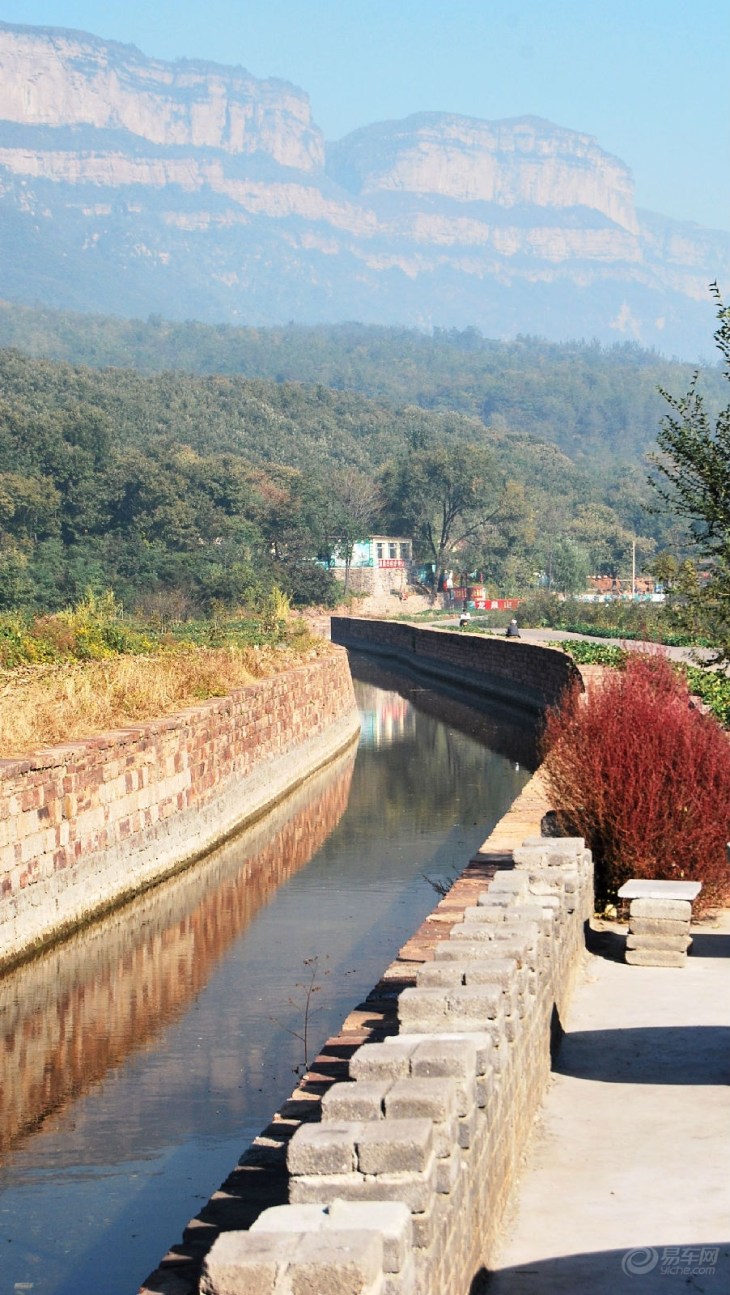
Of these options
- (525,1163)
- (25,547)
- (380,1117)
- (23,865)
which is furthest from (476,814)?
(25,547)

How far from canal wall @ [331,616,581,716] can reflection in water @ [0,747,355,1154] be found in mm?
14753

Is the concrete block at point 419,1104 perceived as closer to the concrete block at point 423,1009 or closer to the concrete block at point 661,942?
the concrete block at point 423,1009

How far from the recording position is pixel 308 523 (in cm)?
9456

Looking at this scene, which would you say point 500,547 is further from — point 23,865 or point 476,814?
point 23,865

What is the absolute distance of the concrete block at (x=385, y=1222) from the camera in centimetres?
432

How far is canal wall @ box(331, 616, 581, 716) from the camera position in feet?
135

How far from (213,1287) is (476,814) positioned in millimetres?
20466

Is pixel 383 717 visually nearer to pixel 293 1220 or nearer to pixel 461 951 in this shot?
pixel 461 951

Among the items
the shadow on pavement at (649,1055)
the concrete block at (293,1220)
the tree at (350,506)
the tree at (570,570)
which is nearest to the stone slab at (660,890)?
the shadow on pavement at (649,1055)

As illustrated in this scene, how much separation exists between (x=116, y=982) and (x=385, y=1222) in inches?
414

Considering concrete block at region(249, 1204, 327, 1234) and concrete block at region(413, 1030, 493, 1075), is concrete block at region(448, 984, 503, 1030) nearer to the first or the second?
concrete block at region(413, 1030, 493, 1075)

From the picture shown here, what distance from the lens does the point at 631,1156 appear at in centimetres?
744

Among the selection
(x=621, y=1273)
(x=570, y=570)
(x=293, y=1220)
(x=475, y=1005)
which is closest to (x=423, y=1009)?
(x=475, y=1005)

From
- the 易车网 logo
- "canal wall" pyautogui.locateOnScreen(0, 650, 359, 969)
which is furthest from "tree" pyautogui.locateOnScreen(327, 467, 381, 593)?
the 易车网 logo
